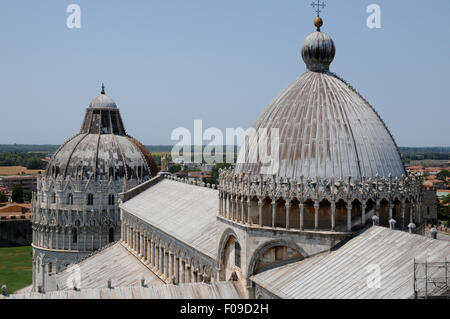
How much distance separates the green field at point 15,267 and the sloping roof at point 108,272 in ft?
87.2

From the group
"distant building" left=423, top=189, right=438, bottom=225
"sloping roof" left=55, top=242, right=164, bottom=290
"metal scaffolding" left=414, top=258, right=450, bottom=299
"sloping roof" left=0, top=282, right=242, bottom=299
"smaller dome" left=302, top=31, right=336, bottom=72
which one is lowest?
"sloping roof" left=55, top=242, right=164, bottom=290

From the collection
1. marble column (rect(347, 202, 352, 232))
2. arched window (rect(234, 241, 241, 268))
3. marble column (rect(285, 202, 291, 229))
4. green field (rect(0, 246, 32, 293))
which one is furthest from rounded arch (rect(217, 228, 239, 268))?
green field (rect(0, 246, 32, 293))

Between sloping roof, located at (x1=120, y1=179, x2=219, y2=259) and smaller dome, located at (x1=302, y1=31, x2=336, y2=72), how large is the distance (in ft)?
49.2

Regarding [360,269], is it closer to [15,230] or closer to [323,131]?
[323,131]

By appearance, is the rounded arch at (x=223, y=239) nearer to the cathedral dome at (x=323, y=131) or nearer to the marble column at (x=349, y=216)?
the cathedral dome at (x=323, y=131)

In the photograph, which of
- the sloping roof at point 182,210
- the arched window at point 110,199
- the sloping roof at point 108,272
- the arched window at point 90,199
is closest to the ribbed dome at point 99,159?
the arched window at point 110,199

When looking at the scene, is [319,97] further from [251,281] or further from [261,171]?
[251,281]

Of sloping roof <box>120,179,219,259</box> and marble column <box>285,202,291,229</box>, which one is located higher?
marble column <box>285,202,291,229</box>

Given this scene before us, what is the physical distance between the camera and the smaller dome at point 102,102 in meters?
126

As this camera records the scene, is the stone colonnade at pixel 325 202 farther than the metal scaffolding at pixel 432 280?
Yes

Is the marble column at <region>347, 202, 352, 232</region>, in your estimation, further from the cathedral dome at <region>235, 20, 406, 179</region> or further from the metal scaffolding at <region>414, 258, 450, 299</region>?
the metal scaffolding at <region>414, 258, 450, 299</region>

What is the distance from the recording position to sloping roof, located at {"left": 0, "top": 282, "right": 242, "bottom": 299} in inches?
1240

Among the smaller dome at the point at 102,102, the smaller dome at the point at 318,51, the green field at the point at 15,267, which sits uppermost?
the smaller dome at the point at 102,102
